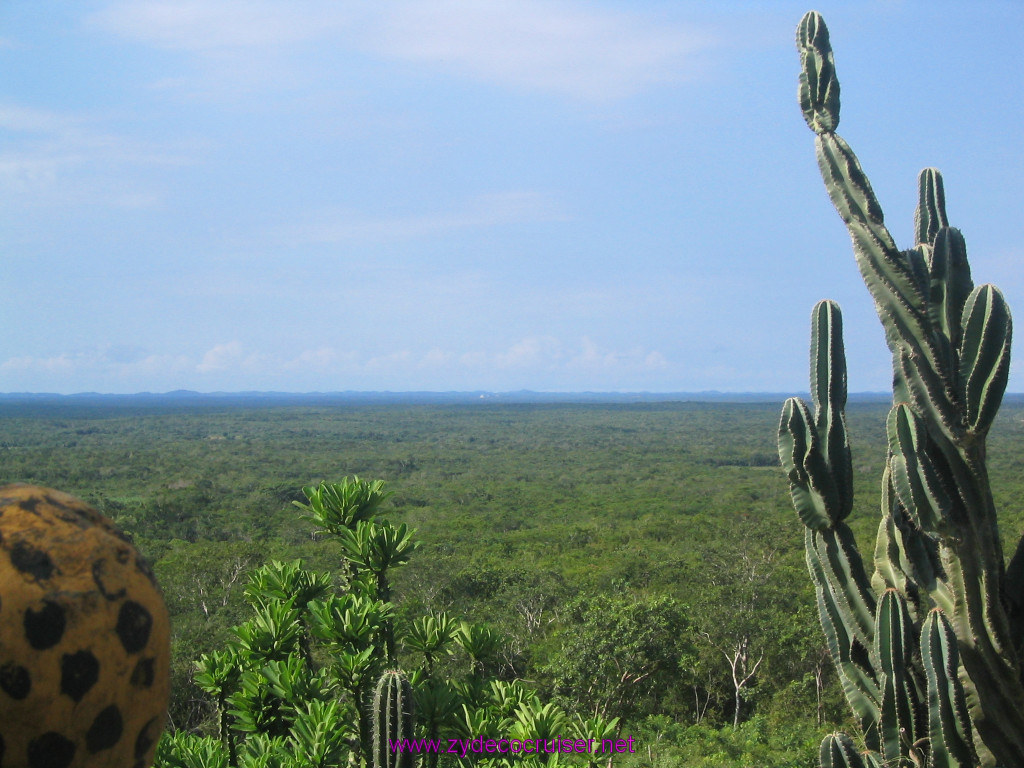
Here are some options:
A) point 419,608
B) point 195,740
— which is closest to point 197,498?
point 419,608

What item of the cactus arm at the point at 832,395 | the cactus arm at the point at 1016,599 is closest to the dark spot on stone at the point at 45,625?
the cactus arm at the point at 832,395

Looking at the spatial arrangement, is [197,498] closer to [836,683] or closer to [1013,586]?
[836,683]

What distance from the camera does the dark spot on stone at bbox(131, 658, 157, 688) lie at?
1197 mm

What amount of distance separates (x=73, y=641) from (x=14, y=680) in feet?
0.27

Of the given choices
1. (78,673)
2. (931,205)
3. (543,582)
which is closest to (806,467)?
(931,205)

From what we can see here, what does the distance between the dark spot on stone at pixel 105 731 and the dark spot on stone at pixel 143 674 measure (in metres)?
0.05

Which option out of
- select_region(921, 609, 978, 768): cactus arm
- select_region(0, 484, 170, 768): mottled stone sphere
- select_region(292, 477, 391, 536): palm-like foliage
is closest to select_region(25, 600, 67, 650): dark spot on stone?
select_region(0, 484, 170, 768): mottled stone sphere

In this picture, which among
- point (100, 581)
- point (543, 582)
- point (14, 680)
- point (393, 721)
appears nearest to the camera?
point (14, 680)

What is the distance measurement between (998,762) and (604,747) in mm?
1937

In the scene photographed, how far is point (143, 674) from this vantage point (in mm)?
1210

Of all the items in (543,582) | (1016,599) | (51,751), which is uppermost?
(51,751)

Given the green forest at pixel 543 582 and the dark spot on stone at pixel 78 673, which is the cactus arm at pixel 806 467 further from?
the dark spot on stone at pixel 78 673

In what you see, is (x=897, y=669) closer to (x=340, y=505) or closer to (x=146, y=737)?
(x=340, y=505)

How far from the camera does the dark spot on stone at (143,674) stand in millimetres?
1197
